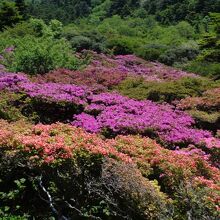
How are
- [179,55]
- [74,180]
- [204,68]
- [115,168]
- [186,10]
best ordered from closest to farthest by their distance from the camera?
Result: [115,168] → [74,180] → [204,68] → [179,55] → [186,10]

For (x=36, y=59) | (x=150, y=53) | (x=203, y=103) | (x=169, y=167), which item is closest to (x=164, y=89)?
(x=203, y=103)

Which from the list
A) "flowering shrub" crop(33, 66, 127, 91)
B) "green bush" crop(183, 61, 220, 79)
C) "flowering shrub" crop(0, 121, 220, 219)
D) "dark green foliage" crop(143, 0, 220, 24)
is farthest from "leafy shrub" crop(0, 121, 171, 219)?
"dark green foliage" crop(143, 0, 220, 24)

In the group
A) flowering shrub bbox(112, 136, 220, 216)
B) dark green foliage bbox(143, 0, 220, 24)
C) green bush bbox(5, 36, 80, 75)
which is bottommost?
dark green foliage bbox(143, 0, 220, 24)

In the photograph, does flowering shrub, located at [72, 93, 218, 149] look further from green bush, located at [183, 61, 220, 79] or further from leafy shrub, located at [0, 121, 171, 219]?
green bush, located at [183, 61, 220, 79]

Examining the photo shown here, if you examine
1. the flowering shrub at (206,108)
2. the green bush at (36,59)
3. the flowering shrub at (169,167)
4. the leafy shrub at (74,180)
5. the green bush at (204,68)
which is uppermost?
the leafy shrub at (74,180)

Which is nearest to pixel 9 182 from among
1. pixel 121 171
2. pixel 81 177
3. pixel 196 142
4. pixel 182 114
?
pixel 81 177

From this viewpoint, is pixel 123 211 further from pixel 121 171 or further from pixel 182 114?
pixel 182 114

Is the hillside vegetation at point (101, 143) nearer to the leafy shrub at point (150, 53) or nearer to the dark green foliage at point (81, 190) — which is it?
the dark green foliage at point (81, 190)

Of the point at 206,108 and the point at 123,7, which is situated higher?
the point at 206,108

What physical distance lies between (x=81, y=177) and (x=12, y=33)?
74.0 feet

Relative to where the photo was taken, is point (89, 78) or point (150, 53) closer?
point (89, 78)

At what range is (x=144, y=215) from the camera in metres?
7.18

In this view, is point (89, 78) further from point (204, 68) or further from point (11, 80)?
point (204, 68)

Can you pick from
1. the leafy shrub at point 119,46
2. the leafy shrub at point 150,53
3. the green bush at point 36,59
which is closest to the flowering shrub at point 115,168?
the green bush at point 36,59
